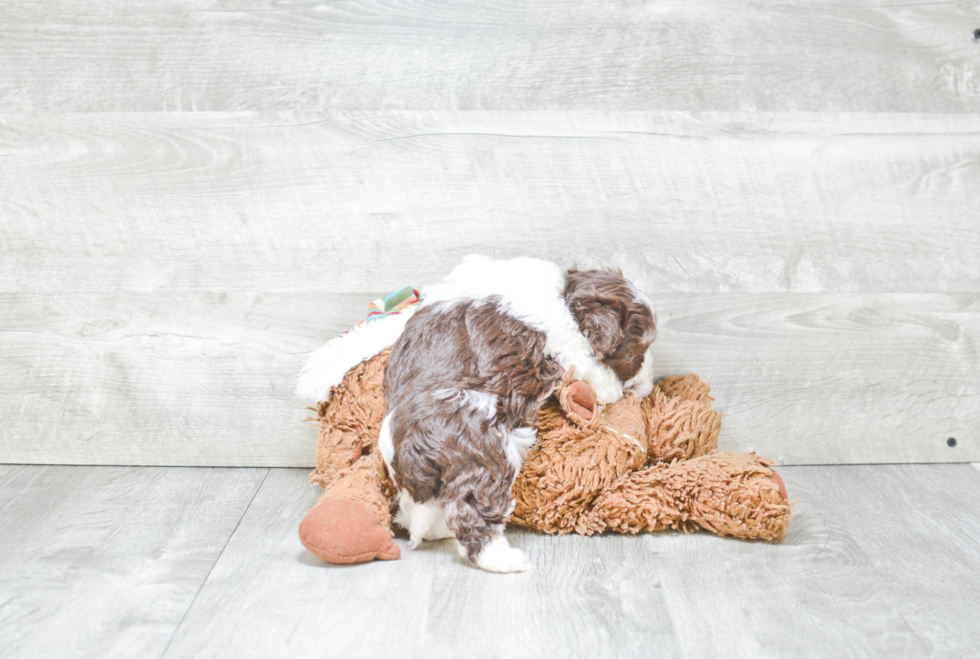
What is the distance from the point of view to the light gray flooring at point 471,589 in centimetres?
80

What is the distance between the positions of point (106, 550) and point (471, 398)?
51 centimetres

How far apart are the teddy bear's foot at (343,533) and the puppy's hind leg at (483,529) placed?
0.09 metres

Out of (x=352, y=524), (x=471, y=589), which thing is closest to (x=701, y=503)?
(x=471, y=589)

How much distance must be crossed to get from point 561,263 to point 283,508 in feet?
1.81

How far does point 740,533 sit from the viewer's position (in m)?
1.01

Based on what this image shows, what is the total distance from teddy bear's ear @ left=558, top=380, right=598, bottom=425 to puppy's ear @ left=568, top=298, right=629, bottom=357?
2.2 inches

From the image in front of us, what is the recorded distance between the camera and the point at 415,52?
1155 mm

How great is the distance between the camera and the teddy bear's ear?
1.01 m

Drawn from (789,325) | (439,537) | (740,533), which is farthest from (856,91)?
(439,537)

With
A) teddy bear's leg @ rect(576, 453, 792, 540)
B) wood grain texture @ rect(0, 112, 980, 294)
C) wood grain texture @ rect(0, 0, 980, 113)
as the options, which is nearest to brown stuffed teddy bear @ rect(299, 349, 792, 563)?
teddy bear's leg @ rect(576, 453, 792, 540)

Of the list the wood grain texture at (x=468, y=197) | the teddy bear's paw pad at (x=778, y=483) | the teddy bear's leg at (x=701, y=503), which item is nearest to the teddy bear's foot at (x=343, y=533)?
the teddy bear's leg at (x=701, y=503)

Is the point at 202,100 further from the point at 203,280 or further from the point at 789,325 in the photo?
the point at 789,325

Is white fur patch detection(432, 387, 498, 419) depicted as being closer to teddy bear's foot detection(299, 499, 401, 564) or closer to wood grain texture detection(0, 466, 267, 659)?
teddy bear's foot detection(299, 499, 401, 564)

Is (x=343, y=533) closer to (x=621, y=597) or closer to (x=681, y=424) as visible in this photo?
(x=621, y=597)
